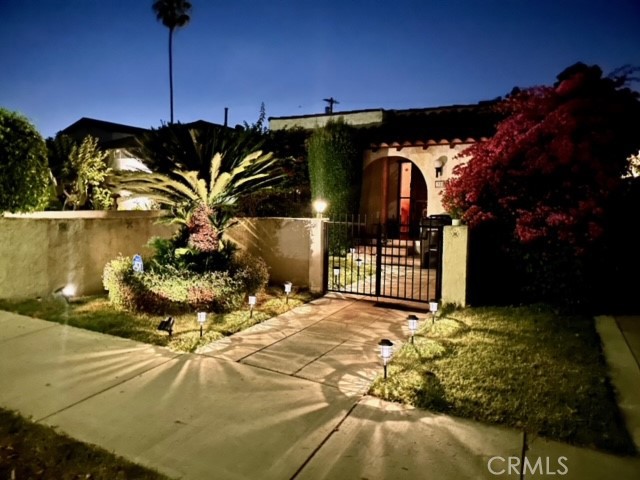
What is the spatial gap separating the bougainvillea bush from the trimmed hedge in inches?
160

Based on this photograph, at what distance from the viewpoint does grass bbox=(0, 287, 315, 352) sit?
5.70 meters

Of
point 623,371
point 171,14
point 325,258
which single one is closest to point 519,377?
point 623,371

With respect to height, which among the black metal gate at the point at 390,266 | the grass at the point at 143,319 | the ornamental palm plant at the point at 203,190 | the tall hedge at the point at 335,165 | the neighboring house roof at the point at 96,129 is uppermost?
the neighboring house roof at the point at 96,129

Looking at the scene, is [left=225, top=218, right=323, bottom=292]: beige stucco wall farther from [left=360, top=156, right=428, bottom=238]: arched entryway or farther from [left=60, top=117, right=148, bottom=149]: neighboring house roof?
[left=60, top=117, right=148, bottom=149]: neighboring house roof

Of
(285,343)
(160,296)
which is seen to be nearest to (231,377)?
(285,343)

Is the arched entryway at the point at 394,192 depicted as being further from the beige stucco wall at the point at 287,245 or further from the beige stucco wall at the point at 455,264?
the beige stucco wall at the point at 455,264

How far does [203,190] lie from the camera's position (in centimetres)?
744

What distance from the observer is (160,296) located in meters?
6.82

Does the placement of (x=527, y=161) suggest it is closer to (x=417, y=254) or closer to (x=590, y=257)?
(x=590, y=257)

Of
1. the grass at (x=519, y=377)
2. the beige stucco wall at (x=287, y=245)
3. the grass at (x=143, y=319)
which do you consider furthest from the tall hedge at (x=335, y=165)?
the grass at (x=519, y=377)

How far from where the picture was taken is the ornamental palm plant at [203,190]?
23.9ft

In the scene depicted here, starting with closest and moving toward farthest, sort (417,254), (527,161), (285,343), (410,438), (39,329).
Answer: (410,438)
(285,343)
(39,329)
(527,161)
(417,254)

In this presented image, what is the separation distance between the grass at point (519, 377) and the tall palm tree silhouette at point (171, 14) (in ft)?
114

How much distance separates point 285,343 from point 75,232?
191 inches
